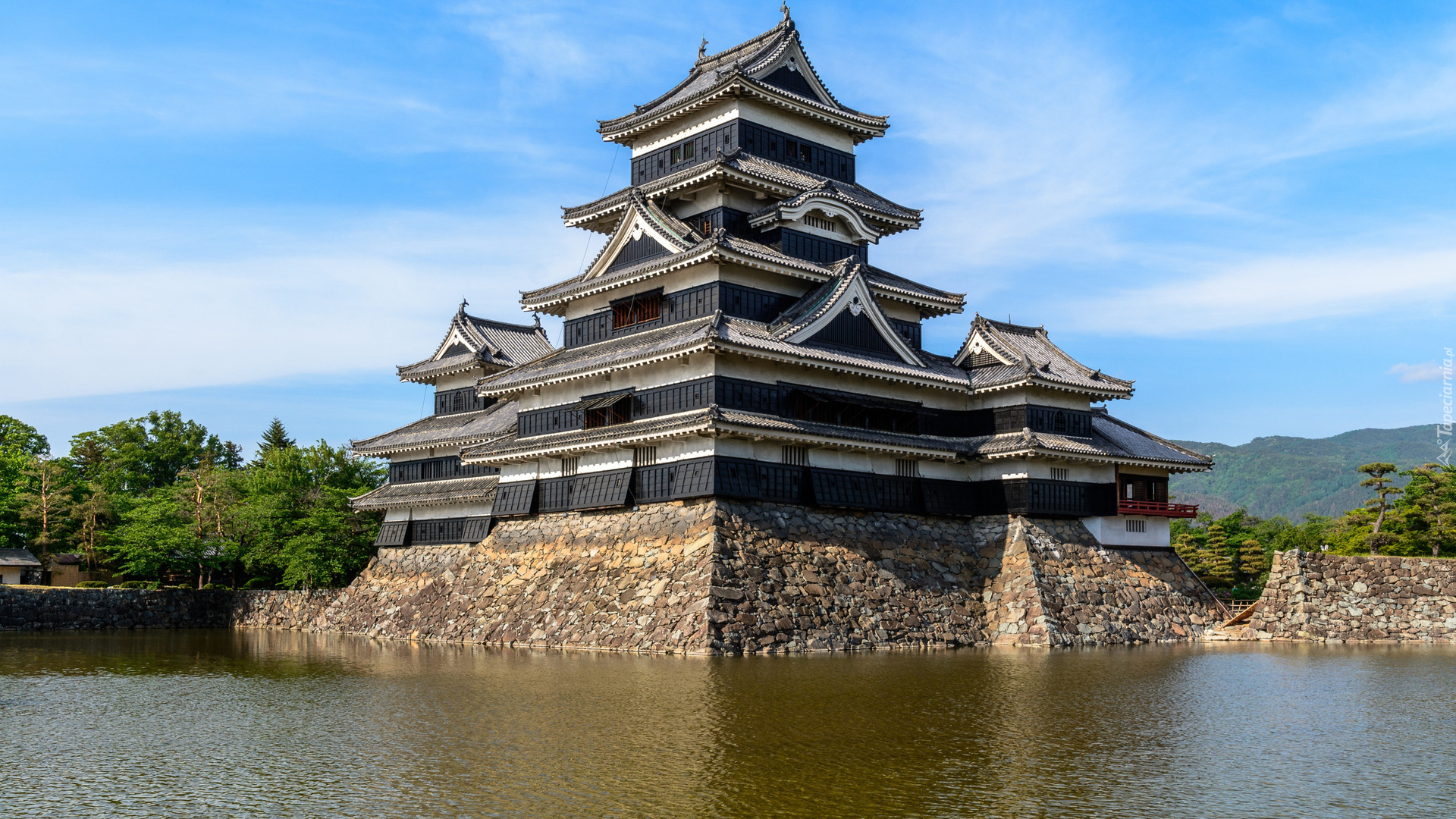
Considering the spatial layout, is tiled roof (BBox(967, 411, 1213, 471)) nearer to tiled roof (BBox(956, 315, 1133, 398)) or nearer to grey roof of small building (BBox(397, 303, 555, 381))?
tiled roof (BBox(956, 315, 1133, 398))

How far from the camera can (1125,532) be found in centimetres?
4103

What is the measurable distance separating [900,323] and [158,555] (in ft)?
123

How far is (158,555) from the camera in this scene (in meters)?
55.9

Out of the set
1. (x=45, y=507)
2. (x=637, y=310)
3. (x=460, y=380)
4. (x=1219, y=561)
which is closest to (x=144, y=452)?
(x=45, y=507)

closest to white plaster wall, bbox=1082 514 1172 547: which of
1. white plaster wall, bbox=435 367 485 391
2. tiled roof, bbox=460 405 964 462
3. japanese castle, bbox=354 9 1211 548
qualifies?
japanese castle, bbox=354 9 1211 548

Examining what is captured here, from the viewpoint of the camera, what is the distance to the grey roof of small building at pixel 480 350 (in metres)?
50.4

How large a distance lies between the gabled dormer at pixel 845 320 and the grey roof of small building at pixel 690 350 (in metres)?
0.26

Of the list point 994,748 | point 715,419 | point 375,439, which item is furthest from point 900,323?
point 994,748

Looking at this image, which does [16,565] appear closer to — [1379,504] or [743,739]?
[743,739]

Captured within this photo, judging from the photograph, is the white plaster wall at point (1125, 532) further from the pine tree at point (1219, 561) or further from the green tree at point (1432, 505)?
the pine tree at point (1219, 561)

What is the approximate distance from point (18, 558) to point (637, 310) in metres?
38.1

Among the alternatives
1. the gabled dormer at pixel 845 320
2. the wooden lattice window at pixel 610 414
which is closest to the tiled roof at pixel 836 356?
the gabled dormer at pixel 845 320

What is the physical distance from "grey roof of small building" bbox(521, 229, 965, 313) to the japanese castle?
10 cm

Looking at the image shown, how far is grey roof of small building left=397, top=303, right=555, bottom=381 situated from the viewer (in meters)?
50.4
